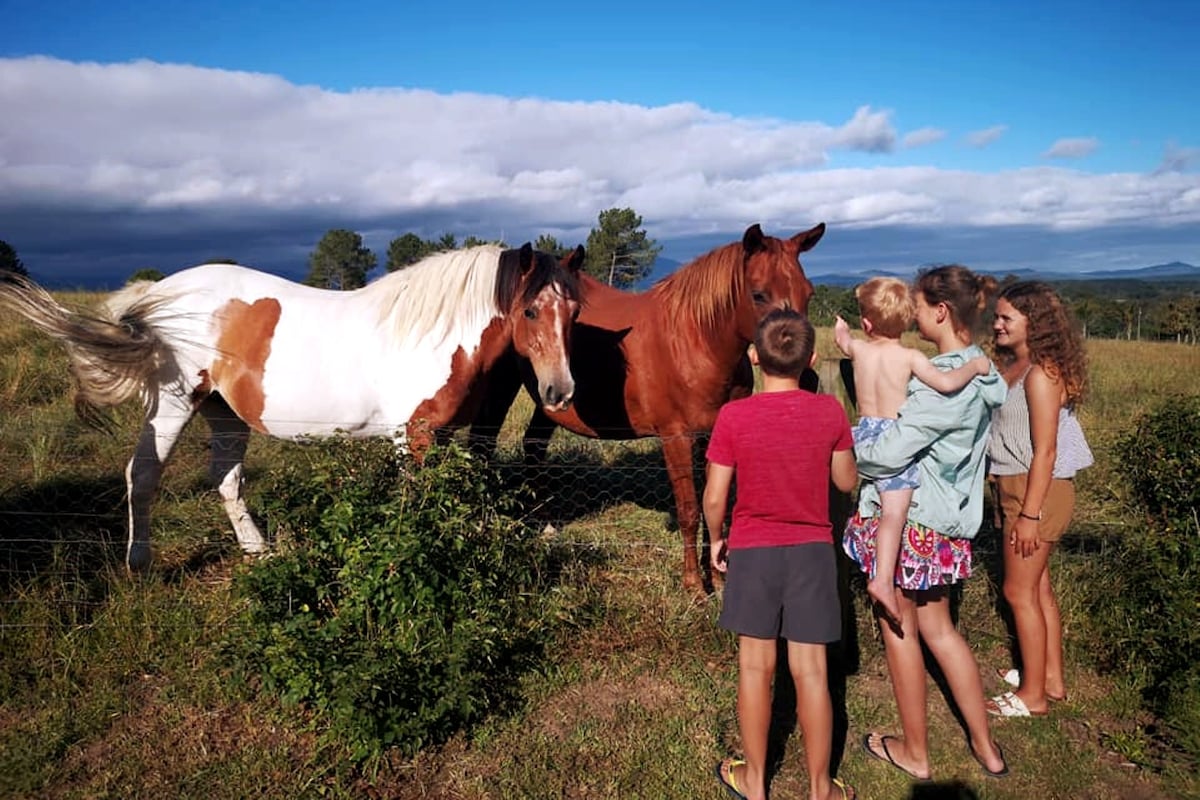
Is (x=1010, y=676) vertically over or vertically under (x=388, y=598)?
under

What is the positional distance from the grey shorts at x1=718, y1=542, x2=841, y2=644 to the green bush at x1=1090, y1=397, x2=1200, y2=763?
1956mm

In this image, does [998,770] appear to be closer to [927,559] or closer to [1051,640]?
[1051,640]

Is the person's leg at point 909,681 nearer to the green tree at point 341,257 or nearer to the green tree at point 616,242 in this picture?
the green tree at point 616,242

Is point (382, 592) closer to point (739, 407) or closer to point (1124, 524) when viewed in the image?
point (739, 407)

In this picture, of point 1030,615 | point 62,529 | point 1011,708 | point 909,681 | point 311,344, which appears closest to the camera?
point 909,681

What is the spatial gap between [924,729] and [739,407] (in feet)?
5.29

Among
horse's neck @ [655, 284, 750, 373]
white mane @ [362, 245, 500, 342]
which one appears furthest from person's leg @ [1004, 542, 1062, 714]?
white mane @ [362, 245, 500, 342]

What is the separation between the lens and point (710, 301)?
14.5 feet

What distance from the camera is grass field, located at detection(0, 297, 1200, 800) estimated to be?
2818 mm

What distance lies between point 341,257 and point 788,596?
2875 centimetres

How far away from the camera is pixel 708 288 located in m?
4.45

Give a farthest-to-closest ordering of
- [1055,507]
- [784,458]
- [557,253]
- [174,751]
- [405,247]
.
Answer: [405,247]
[557,253]
[1055,507]
[174,751]
[784,458]

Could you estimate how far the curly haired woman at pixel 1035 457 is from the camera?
116 inches

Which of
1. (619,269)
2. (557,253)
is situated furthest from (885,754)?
(619,269)
